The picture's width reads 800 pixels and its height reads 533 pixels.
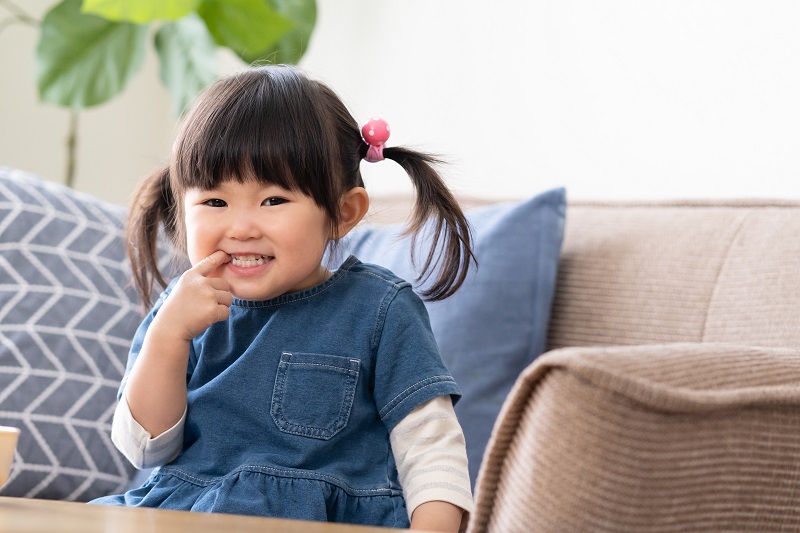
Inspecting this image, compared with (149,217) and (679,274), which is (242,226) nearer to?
(149,217)

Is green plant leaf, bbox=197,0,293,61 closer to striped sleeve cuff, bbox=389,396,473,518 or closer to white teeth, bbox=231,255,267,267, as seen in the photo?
white teeth, bbox=231,255,267,267

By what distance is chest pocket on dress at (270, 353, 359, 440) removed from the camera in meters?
1.02

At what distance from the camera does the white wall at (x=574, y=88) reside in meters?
1.55

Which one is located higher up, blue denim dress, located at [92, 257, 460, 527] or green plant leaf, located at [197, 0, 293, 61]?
green plant leaf, located at [197, 0, 293, 61]

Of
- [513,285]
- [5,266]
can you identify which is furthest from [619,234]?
[5,266]

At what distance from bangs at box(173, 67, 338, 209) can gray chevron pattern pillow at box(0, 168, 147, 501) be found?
0.52 m

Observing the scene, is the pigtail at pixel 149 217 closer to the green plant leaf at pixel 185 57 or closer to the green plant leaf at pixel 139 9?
the green plant leaf at pixel 139 9

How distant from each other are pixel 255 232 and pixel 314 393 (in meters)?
0.18

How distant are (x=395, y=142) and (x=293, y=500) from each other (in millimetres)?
1463

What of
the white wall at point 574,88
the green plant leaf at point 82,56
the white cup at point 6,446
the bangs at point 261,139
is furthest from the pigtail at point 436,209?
the green plant leaf at point 82,56

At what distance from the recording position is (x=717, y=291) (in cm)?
119

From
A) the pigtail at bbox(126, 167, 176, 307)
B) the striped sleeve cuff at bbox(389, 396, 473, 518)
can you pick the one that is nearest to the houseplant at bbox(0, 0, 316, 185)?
the pigtail at bbox(126, 167, 176, 307)

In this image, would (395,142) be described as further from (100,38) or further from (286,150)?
(286,150)

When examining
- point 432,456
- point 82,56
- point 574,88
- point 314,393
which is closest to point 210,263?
point 314,393
